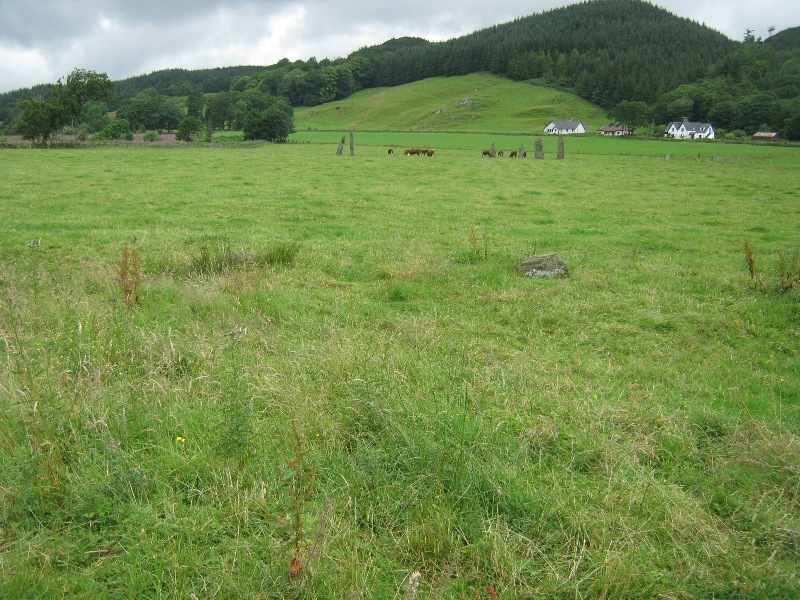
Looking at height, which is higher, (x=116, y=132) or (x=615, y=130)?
(x=615, y=130)

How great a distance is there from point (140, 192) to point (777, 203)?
83.8 feet

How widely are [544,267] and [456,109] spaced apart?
119424mm

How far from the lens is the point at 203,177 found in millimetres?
27250

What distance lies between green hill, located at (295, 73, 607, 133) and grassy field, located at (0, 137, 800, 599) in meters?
95.5

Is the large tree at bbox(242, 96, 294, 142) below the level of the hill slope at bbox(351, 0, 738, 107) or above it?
below

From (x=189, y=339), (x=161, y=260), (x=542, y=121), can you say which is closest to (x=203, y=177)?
(x=161, y=260)

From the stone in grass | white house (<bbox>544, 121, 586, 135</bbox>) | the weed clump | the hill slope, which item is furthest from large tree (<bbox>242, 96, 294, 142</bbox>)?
the hill slope

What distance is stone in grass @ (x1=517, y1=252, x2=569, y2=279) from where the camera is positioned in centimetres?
1076

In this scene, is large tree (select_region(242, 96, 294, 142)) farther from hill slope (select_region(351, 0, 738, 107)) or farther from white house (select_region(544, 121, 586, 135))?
hill slope (select_region(351, 0, 738, 107))

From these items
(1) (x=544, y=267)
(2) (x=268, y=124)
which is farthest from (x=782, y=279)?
(2) (x=268, y=124)

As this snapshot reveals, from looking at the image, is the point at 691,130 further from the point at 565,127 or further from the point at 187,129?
the point at 187,129

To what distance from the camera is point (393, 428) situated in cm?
452

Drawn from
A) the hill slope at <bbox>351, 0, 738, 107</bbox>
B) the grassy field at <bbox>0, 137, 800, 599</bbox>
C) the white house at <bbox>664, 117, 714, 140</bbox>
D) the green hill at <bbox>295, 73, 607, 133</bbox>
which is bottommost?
the grassy field at <bbox>0, 137, 800, 599</bbox>

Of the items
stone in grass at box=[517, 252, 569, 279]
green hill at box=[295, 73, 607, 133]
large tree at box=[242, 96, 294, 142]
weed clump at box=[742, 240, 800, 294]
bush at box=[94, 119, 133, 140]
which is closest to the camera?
weed clump at box=[742, 240, 800, 294]
